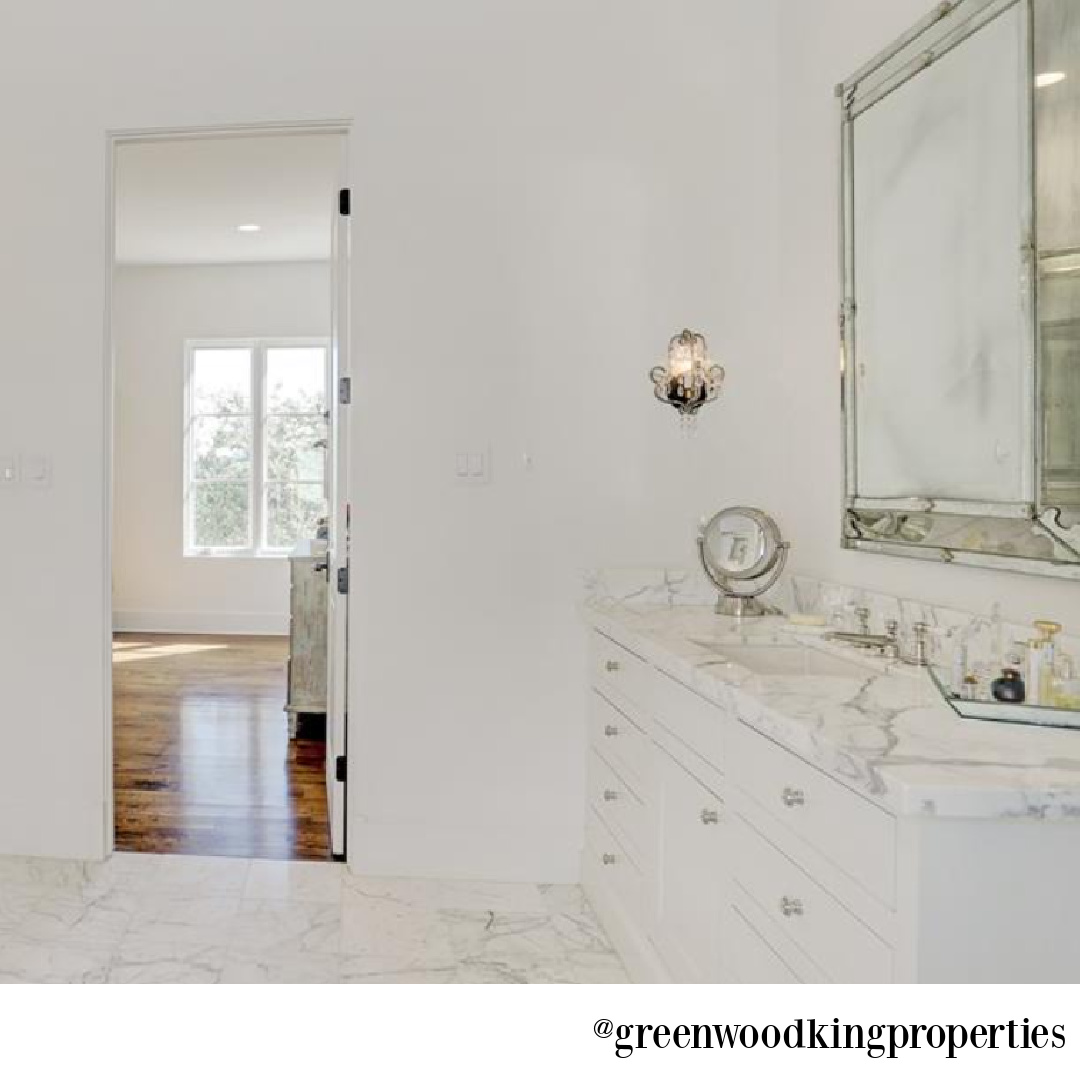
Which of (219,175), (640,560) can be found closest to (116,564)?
(219,175)

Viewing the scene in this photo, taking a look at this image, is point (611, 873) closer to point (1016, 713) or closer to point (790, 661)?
point (790, 661)

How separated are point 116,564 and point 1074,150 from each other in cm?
768

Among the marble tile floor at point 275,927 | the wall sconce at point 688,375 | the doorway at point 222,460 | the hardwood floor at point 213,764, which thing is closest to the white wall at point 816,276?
the wall sconce at point 688,375

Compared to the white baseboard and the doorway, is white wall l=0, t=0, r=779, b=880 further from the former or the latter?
the white baseboard

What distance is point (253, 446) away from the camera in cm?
773

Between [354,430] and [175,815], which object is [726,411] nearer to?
[354,430]

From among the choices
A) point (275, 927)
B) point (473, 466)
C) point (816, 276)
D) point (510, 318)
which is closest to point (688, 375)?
point (816, 276)

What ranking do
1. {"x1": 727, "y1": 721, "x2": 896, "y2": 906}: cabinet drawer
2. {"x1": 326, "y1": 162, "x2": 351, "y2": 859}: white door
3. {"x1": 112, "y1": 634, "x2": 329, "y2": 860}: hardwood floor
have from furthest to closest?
{"x1": 112, "y1": 634, "x2": 329, "y2": 860}: hardwood floor
{"x1": 326, "y1": 162, "x2": 351, "y2": 859}: white door
{"x1": 727, "y1": 721, "x2": 896, "y2": 906}: cabinet drawer

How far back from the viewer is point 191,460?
7797 mm

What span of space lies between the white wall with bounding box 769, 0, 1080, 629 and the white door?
1291 millimetres

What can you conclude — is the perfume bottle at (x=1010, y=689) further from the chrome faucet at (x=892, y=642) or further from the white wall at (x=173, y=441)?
the white wall at (x=173, y=441)

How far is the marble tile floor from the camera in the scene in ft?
7.70

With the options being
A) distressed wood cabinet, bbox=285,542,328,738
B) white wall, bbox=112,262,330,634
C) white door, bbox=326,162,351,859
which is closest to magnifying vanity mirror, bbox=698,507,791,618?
white door, bbox=326,162,351,859

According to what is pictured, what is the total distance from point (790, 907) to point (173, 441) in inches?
284
